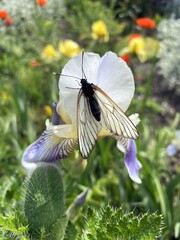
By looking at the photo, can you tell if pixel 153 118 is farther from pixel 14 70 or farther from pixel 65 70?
pixel 65 70

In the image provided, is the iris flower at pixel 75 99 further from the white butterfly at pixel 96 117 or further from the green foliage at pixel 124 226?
the green foliage at pixel 124 226

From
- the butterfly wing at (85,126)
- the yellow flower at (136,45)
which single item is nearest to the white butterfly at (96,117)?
the butterfly wing at (85,126)

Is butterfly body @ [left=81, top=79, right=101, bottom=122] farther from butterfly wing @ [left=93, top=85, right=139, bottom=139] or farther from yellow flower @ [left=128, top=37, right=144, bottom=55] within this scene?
yellow flower @ [left=128, top=37, right=144, bottom=55]

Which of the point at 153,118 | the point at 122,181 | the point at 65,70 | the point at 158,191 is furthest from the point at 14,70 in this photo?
the point at 65,70

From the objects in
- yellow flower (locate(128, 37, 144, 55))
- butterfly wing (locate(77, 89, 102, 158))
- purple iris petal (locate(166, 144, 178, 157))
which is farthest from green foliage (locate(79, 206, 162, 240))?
yellow flower (locate(128, 37, 144, 55))

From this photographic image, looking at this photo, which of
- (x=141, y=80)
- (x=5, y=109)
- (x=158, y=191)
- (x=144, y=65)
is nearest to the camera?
(x=158, y=191)

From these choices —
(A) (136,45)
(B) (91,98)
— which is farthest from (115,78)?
(A) (136,45)
